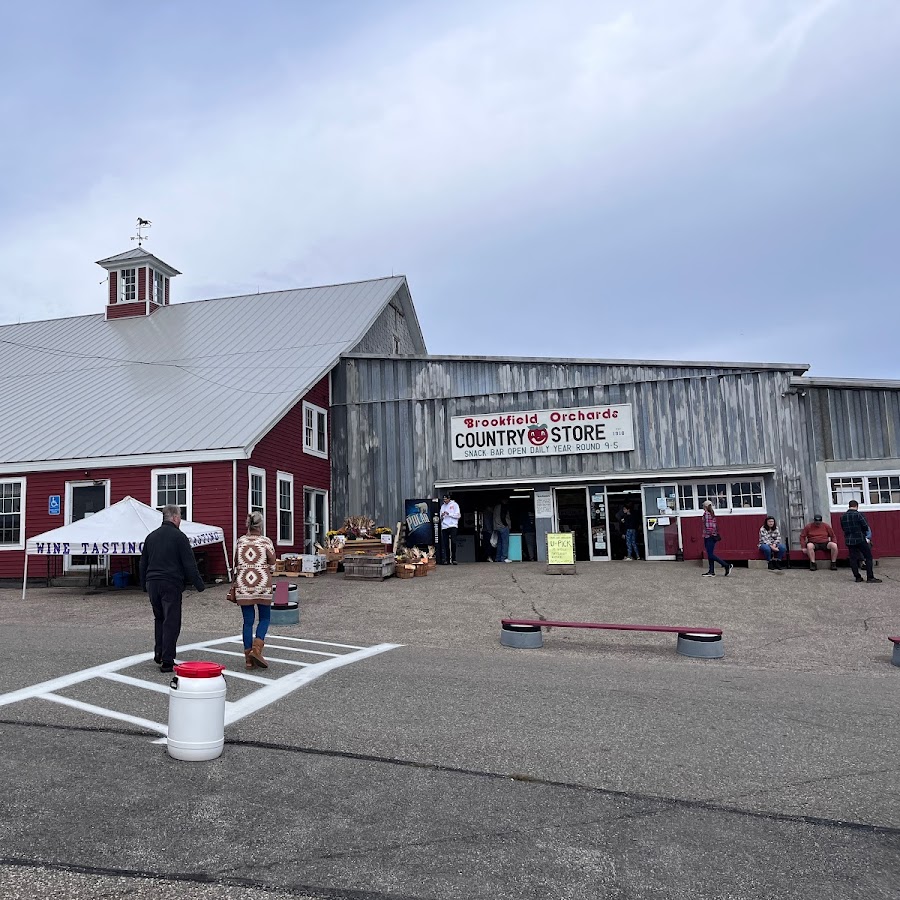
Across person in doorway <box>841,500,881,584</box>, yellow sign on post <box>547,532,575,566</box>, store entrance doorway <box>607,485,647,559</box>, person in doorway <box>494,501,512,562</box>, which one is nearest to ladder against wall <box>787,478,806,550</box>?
store entrance doorway <box>607,485,647,559</box>

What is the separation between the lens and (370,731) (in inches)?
250

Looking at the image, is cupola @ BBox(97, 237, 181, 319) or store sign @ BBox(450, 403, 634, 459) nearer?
store sign @ BBox(450, 403, 634, 459)

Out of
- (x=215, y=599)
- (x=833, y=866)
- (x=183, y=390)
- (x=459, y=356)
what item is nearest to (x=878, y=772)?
(x=833, y=866)

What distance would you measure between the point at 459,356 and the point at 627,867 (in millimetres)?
20059

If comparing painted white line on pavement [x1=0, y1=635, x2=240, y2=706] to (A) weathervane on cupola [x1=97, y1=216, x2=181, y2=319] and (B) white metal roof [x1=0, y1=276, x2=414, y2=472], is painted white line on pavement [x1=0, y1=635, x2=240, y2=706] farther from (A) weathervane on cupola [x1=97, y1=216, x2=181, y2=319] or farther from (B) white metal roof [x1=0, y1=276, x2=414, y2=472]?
(A) weathervane on cupola [x1=97, y1=216, x2=181, y2=319]

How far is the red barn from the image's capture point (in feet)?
62.8

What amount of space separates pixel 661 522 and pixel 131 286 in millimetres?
21338

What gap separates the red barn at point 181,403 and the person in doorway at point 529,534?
5.90 metres

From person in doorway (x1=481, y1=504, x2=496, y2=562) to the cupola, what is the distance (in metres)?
15.3

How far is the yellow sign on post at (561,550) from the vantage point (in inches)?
734

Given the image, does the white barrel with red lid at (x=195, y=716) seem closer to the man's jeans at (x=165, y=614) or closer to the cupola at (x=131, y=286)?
the man's jeans at (x=165, y=614)

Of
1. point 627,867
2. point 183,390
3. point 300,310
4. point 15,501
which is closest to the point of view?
point 627,867

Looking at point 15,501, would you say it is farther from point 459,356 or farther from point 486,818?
point 486,818

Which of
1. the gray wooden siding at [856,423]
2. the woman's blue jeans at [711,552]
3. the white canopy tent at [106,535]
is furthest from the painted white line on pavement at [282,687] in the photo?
the gray wooden siding at [856,423]
